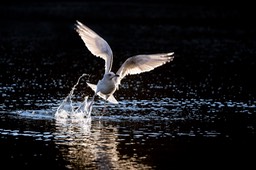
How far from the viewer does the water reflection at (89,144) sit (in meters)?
19.1

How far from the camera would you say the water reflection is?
19.1m

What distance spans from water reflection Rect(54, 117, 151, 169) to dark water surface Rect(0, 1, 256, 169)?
28 millimetres

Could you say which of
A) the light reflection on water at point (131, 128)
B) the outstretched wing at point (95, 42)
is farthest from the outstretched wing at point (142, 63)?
the light reflection on water at point (131, 128)

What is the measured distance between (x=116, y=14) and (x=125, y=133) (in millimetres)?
65355

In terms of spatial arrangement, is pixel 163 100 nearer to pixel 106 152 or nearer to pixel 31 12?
pixel 106 152

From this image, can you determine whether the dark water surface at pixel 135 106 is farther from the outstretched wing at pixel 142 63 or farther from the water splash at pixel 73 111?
the outstretched wing at pixel 142 63

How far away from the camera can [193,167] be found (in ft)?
63.5

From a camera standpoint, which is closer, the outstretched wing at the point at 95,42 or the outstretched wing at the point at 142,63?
the outstretched wing at the point at 142,63

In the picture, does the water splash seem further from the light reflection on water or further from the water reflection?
the water reflection

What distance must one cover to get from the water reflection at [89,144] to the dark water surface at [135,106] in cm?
3

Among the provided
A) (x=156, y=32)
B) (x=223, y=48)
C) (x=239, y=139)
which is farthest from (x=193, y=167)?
(x=156, y=32)

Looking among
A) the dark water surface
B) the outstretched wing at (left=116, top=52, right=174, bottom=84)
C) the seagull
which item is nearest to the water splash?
the dark water surface

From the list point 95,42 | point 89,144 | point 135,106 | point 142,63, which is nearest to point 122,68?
point 142,63

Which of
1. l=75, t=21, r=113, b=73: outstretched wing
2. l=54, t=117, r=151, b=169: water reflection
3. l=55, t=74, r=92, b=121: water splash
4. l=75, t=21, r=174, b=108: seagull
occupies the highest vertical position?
l=75, t=21, r=113, b=73: outstretched wing
